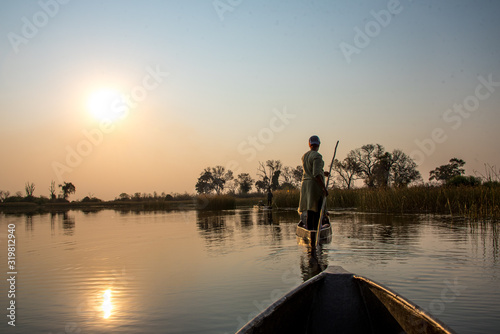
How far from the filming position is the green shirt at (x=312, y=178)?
795 cm

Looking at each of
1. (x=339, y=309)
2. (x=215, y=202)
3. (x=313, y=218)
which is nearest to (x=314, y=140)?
(x=313, y=218)

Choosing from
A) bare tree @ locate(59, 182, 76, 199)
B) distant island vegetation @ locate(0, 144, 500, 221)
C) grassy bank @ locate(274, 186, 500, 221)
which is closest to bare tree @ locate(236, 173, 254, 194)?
distant island vegetation @ locate(0, 144, 500, 221)

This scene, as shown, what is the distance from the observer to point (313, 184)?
320 inches

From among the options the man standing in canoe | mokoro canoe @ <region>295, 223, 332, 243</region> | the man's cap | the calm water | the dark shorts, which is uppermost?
the man's cap

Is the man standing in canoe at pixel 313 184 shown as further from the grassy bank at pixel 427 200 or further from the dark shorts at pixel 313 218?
the grassy bank at pixel 427 200

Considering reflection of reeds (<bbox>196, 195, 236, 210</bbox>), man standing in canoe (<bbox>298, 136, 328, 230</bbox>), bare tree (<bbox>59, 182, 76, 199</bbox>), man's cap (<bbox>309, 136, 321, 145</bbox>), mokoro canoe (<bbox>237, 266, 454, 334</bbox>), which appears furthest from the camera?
bare tree (<bbox>59, 182, 76, 199</bbox>)

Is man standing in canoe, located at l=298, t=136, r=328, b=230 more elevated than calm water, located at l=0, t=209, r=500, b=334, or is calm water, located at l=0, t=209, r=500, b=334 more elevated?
man standing in canoe, located at l=298, t=136, r=328, b=230

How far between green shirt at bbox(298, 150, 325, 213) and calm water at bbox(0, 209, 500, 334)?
106cm

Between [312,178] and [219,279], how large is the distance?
2957 mm

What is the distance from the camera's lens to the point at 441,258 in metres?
7.45

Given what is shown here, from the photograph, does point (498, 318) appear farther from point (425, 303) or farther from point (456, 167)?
point (456, 167)

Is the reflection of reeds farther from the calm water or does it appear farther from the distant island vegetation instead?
the calm water

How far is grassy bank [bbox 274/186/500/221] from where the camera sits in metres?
15.8

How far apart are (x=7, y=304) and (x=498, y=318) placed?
581 cm
